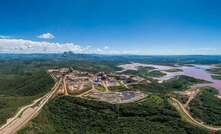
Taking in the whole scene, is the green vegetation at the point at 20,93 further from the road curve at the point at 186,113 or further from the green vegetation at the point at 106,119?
the road curve at the point at 186,113

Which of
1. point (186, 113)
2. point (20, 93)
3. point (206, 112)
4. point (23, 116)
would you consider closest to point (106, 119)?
point (23, 116)

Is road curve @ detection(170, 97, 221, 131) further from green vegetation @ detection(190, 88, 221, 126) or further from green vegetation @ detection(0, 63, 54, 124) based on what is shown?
green vegetation @ detection(0, 63, 54, 124)

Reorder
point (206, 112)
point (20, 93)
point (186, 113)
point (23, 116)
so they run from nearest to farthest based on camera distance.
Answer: point (23, 116) < point (186, 113) < point (206, 112) < point (20, 93)

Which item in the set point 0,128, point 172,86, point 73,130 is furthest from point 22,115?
point 172,86

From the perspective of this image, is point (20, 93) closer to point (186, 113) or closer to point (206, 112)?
point (186, 113)

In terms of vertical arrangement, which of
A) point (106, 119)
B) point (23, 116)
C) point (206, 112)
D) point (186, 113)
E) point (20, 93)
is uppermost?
point (23, 116)

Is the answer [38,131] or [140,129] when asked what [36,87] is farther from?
[140,129]

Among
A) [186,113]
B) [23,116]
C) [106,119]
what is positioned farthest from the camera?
[186,113]

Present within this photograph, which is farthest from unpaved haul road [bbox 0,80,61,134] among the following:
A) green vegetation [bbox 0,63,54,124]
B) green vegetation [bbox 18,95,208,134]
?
green vegetation [bbox 18,95,208,134]
